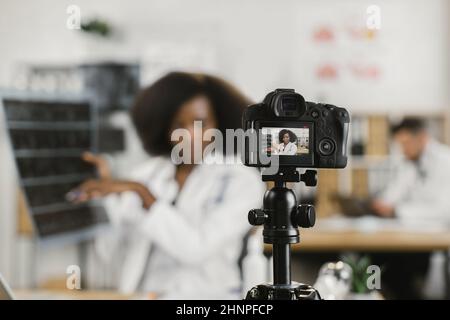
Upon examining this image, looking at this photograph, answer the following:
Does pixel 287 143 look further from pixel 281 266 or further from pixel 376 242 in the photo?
pixel 376 242

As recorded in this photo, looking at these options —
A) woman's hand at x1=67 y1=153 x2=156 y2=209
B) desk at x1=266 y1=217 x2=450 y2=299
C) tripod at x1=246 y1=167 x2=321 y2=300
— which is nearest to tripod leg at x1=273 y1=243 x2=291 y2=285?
tripod at x1=246 y1=167 x2=321 y2=300

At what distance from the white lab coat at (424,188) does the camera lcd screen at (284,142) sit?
2.60 m

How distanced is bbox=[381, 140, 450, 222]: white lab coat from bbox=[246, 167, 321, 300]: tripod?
2.58 meters

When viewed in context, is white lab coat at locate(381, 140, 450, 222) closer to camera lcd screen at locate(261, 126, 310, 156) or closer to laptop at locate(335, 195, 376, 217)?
laptop at locate(335, 195, 376, 217)

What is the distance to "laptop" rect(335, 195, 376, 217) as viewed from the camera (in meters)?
3.33

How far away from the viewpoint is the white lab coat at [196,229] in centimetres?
178

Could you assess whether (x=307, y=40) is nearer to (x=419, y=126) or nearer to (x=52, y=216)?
(x=419, y=126)

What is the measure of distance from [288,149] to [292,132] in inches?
0.9

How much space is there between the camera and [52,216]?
2.48 m

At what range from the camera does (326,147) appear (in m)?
0.81

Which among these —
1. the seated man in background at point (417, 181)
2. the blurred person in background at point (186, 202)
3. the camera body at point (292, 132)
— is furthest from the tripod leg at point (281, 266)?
the seated man in background at point (417, 181)

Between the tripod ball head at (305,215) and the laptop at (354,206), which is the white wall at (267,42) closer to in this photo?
the laptop at (354,206)

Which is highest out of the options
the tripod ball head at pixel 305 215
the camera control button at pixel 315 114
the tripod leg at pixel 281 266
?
the camera control button at pixel 315 114

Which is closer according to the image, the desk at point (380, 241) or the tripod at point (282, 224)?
A: the tripod at point (282, 224)
